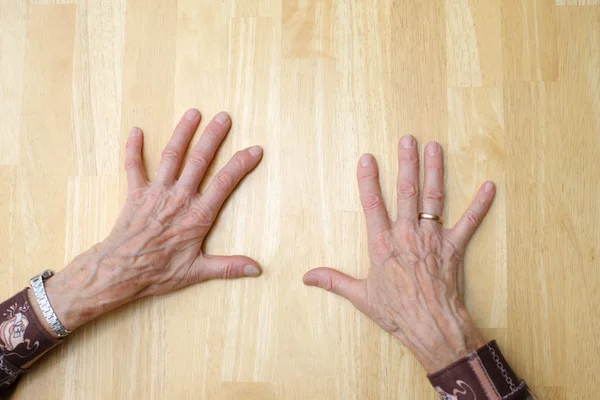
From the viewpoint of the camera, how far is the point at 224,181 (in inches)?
46.6

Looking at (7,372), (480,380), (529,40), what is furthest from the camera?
(529,40)

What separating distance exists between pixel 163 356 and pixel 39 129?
0.60 metres

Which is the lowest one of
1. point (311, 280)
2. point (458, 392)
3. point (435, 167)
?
point (458, 392)

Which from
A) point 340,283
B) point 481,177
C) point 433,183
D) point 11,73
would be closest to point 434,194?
point 433,183

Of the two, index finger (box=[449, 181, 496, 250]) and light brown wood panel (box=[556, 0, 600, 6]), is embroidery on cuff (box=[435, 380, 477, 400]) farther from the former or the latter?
light brown wood panel (box=[556, 0, 600, 6])

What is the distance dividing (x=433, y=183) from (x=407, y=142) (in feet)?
0.35

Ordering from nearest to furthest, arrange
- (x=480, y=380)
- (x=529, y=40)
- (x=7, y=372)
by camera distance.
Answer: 1. (x=480, y=380)
2. (x=7, y=372)
3. (x=529, y=40)

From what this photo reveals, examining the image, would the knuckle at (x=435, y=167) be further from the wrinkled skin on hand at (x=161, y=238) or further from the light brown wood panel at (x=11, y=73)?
the light brown wood panel at (x=11, y=73)

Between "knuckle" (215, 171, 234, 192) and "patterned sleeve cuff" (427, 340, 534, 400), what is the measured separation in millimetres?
575

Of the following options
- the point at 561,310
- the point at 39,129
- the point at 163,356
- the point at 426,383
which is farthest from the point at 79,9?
the point at 561,310

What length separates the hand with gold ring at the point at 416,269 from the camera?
3.56 ft

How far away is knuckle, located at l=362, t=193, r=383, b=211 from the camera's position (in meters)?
1.17

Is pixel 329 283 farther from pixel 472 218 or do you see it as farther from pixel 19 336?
pixel 19 336

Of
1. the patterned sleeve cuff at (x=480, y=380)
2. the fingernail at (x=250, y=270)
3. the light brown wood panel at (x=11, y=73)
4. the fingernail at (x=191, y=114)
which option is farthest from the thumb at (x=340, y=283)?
A: the light brown wood panel at (x=11, y=73)
